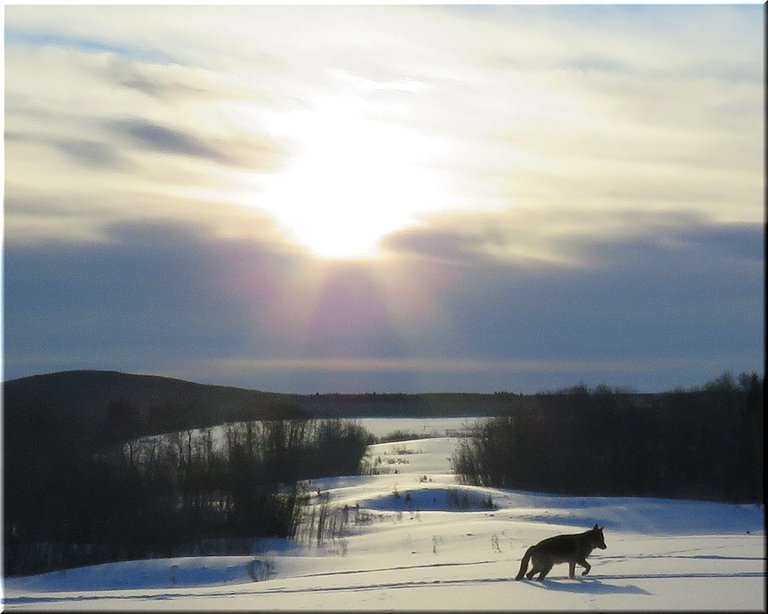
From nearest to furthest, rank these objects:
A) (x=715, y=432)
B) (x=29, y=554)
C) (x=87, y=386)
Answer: (x=29, y=554) → (x=715, y=432) → (x=87, y=386)

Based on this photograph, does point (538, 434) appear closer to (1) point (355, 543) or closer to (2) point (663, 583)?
(1) point (355, 543)

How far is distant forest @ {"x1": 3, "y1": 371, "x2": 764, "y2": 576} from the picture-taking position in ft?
91.2

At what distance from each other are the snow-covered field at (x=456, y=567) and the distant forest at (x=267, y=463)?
11.0 feet

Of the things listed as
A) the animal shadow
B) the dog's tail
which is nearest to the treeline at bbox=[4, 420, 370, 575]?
the dog's tail

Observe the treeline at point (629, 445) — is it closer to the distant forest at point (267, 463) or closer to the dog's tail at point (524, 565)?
the distant forest at point (267, 463)

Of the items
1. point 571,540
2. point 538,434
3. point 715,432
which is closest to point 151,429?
point 538,434

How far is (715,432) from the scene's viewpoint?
138 ft

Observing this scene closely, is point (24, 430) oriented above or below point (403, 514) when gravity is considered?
above

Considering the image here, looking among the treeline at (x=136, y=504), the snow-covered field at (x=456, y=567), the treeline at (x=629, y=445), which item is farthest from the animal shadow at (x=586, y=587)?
the treeline at (x=629, y=445)

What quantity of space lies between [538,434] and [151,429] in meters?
29.5

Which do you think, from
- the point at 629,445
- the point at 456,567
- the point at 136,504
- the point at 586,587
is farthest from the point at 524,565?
the point at 629,445

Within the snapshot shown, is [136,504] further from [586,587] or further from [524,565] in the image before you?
[586,587]

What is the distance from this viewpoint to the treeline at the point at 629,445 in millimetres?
40000

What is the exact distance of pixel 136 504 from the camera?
29.4 m
